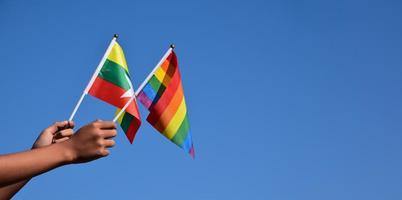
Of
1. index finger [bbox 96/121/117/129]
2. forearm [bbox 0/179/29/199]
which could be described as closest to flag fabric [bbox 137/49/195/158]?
forearm [bbox 0/179/29/199]

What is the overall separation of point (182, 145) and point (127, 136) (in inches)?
30.4

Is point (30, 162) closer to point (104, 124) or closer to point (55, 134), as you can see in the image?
point (104, 124)

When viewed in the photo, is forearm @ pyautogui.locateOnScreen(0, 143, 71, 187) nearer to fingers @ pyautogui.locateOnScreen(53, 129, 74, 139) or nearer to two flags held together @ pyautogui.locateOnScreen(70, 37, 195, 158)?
fingers @ pyautogui.locateOnScreen(53, 129, 74, 139)

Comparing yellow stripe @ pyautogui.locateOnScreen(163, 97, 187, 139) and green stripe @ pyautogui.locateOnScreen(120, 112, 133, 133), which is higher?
yellow stripe @ pyautogui.locateOnScreen(163, 97, 187, 139)

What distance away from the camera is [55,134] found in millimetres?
4086

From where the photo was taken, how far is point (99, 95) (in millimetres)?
6484

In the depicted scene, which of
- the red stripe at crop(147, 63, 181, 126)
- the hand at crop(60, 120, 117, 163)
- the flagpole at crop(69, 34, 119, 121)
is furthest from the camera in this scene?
the red stripe at crop(147, 63, 181, 126)

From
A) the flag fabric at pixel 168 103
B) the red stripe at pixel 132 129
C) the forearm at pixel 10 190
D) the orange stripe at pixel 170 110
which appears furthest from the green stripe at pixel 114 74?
the forearm at pixel 10 190

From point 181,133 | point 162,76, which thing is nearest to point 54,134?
point 181,133

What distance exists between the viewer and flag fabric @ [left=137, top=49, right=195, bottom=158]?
7.01 m

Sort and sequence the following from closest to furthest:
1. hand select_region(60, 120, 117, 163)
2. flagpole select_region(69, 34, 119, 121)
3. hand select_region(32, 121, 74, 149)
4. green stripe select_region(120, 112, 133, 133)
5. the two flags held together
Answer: hand select_region(60, 120, 117, 163)
hand select_region(32, 121, 74, 149)
flagpole select_region(69, 34, 119, 121)
the two flags held together
green stripe select_region(120, 112, 133, 133)

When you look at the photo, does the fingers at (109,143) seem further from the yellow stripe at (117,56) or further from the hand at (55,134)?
the yellow stripe at (117,56)

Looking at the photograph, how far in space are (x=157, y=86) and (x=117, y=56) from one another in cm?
75

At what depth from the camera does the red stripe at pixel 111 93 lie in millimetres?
6516
